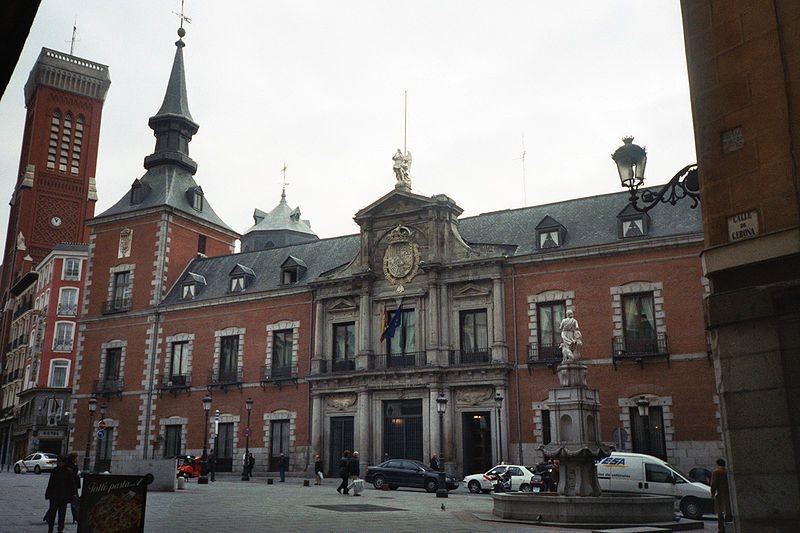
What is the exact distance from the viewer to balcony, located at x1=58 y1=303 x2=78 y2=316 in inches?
2394

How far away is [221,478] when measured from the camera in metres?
38.6

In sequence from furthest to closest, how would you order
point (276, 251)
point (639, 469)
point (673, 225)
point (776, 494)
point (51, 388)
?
point (51, 388)
point (276, 251)
point (673, 225)
point (639, 469)
point (776, 494)

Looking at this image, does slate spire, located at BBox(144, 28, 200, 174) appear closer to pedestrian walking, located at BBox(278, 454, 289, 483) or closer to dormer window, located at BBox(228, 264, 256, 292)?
dormer window, located at BBox(228, 264, 256, 292)

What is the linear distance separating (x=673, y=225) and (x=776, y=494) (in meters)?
25.3

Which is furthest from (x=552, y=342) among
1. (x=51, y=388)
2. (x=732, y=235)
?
(x=51, y=388)

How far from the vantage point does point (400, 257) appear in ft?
124

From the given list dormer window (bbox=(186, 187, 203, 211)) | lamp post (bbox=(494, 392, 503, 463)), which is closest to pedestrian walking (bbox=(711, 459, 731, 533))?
lamp post (bbox=(494, 392, 503, 463))

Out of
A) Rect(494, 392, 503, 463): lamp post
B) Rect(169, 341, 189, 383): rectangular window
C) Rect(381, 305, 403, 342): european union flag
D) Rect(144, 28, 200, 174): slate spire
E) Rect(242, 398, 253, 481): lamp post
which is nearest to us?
Rect(494, 392, 503, 463): lamp post

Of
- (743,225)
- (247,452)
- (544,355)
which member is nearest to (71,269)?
(247,452)

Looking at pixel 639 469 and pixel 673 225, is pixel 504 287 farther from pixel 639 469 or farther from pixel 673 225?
pixel 639 469

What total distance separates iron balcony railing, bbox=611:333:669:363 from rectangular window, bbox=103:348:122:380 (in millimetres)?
30225

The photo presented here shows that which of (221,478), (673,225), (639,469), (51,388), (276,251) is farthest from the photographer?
(51,388)

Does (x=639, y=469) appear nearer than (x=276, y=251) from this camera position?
Yes

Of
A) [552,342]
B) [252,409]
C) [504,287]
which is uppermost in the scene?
[504,287]
